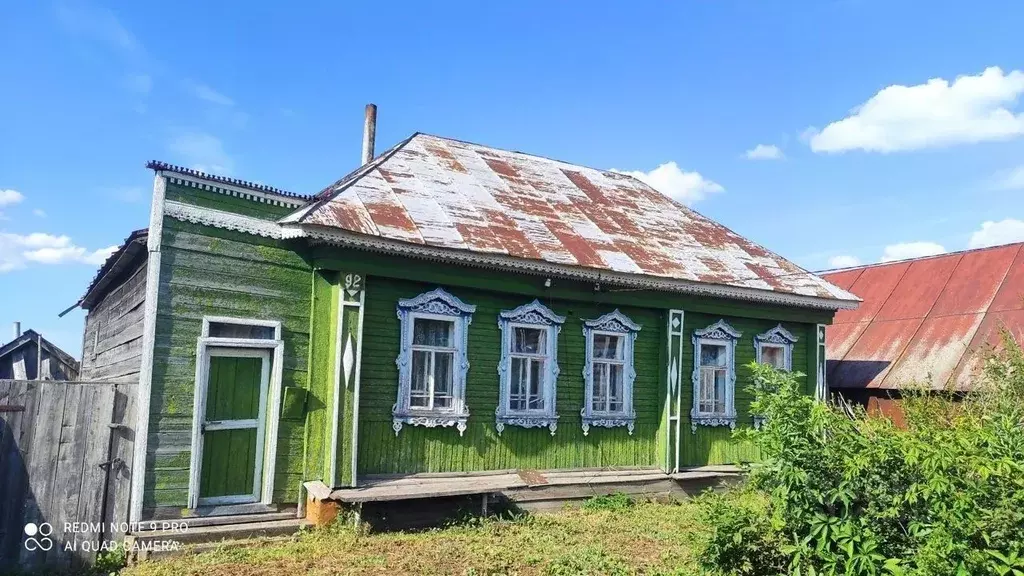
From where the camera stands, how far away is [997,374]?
10.7m

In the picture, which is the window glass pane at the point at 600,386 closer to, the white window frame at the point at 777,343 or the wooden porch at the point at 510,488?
the wooden porch at the point at 510,488

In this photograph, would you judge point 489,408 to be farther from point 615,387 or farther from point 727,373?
point 727,373

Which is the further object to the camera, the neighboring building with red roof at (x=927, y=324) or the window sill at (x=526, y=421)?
the neighboring building with red roof at (x=927, y=324)

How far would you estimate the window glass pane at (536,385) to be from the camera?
9.76 metres

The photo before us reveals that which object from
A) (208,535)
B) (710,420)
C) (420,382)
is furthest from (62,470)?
(710,420)

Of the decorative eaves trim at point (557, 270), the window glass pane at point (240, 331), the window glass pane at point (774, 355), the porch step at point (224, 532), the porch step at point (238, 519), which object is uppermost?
the decorative eaves trim at point (557, 270)

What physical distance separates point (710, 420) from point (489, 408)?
3.90 metres

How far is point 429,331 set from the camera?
9.05 m

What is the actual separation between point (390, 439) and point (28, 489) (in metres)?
3.55

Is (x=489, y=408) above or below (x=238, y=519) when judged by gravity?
above

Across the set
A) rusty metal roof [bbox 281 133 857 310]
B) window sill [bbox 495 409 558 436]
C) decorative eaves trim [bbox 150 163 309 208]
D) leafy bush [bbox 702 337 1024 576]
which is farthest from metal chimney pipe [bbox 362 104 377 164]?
leafy bush [bbox 702 337 1024 576]

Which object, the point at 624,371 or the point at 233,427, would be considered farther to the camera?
the point at 624,371

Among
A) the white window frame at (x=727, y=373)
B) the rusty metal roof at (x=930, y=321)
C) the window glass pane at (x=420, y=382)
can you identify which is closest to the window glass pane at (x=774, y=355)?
the white window frame at (x=727, y=373)

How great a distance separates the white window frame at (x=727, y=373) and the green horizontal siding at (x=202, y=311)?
5903 mm
